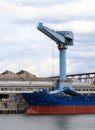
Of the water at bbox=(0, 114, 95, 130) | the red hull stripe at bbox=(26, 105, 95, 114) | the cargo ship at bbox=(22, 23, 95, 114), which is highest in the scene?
the cargo ship at bbox=(22, 23, 95, 114)

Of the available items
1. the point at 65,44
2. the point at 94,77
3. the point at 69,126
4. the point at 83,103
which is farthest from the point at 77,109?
the point at 94,77

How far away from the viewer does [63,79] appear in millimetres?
121188

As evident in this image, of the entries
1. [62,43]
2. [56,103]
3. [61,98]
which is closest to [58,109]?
[56,103]

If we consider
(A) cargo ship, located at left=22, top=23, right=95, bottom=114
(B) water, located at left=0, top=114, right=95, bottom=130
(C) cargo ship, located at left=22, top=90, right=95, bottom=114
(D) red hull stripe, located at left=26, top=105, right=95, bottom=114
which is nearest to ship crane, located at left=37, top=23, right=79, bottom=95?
(A) cargo ship, located at left=22, top=23, right=95, bottom=114

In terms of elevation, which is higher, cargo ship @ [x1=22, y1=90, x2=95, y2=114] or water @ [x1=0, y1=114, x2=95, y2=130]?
cargo ship @ [x1=22, y1=90, x2=95, y2=114]

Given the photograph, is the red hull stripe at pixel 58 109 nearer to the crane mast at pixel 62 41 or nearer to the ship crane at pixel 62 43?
the ship crane at pixel 62 43

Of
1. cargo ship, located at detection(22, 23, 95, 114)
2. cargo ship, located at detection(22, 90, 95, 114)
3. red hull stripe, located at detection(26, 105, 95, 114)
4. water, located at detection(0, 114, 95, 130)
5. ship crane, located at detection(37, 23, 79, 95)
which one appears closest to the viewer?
water, located at detection(0, 114, 95, 130)

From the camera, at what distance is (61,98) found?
115875 millimetres

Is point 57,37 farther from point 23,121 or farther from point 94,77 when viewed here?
point 94,77

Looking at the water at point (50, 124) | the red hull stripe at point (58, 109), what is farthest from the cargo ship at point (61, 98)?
the water at point (50, 124)

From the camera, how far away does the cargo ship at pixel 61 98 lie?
11412 centimetres

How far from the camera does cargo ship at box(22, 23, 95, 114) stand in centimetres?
11412

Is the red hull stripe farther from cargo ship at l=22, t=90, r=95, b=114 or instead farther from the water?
the water

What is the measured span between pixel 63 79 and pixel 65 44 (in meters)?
5.83
